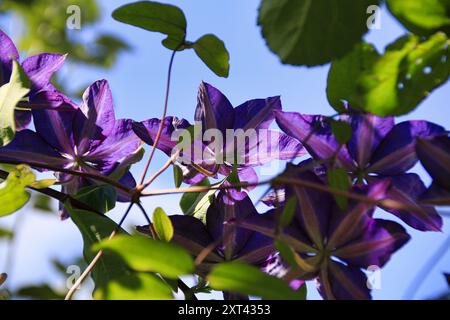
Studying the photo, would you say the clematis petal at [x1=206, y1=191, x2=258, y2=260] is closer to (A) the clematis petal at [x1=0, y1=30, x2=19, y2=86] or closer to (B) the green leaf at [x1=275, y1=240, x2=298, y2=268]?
(B) the green leaf at [x1=275, y1=240, x2=298, y2=268]

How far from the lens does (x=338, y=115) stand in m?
0.45

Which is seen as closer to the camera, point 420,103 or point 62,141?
point 420,103

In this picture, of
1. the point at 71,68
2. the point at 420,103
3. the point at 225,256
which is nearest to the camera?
the point at 420,103

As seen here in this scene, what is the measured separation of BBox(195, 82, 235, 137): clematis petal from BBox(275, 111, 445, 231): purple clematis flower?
0.26ft

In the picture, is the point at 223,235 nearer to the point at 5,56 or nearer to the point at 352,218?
the point at 352,218

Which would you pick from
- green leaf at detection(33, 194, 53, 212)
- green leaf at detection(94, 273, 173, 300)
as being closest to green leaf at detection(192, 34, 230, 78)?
green leaf at detection(94, 273, 173, 300)

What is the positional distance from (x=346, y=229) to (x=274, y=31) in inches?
5.6

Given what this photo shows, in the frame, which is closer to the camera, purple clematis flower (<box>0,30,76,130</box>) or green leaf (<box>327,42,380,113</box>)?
green leaf (<box>327,42,380,113</box>)

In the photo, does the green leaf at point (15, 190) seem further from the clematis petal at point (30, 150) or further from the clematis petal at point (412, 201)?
the clematis petal at point (412, 201)

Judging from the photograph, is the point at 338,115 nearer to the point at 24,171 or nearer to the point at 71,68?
the point at 24,171

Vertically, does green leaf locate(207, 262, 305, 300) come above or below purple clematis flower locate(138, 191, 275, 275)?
above

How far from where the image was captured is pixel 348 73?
42cm

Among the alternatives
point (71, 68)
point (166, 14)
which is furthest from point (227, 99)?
point (71, 68)

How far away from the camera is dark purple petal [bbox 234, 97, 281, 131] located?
1.81 feet
